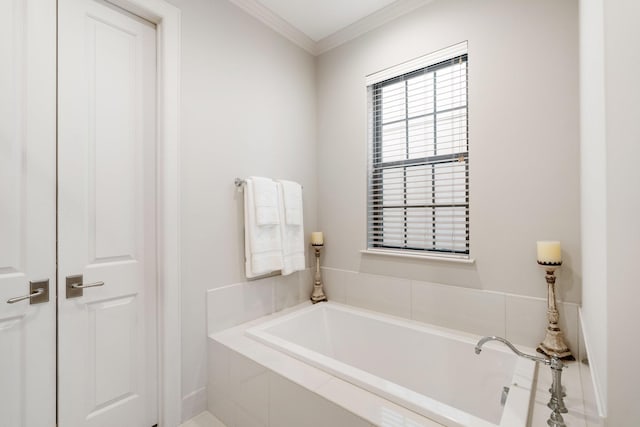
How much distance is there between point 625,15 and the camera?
61 centimetres

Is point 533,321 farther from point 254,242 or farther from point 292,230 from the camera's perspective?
point 254,242

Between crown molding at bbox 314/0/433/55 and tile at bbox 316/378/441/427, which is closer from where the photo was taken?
tile at bbox 316/378/441/427

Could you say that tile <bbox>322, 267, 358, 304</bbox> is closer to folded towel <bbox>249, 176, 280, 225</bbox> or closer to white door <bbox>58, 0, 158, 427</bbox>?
folded towel <bbox>249, 176, 280, 225</bbox>

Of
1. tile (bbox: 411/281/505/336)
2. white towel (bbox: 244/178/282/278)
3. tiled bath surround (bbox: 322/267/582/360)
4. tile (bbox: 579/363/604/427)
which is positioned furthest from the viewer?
white towel (bbox: 244/178/282/278)

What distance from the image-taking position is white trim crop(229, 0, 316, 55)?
1.99 meters

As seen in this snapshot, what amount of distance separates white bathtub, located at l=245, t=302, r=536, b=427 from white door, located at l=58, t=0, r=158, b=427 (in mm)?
649

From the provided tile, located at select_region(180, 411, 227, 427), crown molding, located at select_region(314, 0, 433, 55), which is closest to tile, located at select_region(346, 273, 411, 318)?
tile, located at select_region(180, 411, 227, 427)

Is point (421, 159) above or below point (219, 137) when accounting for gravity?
below

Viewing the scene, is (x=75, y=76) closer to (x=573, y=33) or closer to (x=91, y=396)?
(x=91, y=396)

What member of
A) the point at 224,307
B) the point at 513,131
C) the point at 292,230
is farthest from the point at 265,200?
the point at 513,131

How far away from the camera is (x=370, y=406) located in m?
1.11

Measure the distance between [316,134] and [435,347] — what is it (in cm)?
188

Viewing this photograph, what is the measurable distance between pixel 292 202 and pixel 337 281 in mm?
781

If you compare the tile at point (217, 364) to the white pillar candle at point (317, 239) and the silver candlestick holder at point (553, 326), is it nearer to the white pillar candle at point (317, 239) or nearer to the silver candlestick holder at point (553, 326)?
the white pillar candle at point (317, 239)
